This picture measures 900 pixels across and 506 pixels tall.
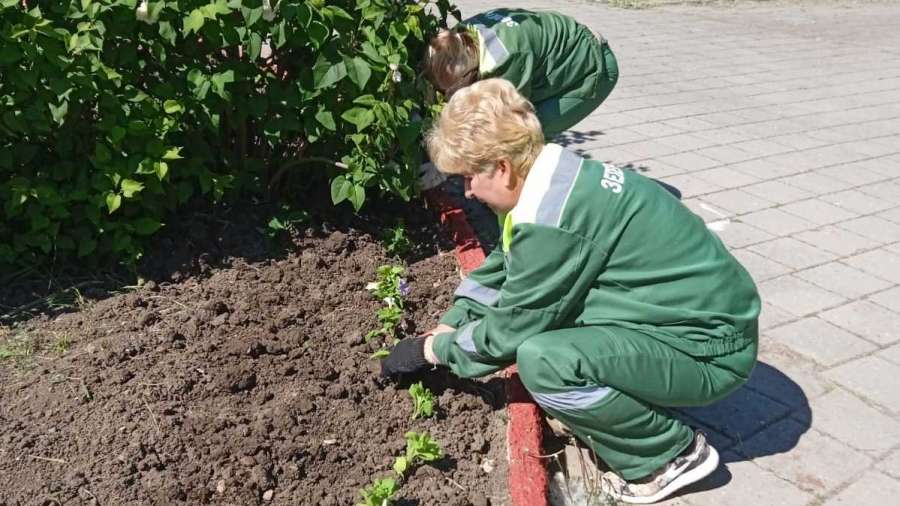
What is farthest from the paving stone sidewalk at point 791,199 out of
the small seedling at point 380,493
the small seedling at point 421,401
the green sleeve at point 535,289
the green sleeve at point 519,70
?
the green sleeve at point 519,70

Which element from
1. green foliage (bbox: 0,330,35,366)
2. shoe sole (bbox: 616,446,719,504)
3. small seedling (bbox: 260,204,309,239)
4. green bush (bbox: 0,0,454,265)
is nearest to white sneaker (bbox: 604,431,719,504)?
shoe sole (bbox: 616,446,719,504)

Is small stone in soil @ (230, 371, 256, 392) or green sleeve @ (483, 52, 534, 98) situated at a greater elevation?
green sleeve @ (483, 52, 534, 98)

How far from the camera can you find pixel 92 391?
3.15 metres

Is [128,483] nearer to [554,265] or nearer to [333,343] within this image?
[333,343]

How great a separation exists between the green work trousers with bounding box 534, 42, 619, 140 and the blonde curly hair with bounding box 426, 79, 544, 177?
199 cm

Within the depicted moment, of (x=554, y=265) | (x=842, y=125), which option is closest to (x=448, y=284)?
(x=554, y=265)

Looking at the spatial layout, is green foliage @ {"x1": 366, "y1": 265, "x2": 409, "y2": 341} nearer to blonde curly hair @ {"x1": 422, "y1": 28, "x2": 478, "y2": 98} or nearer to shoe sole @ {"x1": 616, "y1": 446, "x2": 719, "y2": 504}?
blonde curly hair @ {"x1": 422, "y1": 28, "x2": 478, "y2": 98}

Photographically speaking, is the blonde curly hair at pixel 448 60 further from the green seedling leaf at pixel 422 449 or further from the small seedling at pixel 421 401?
the green seedling leaf at pixel 422 449

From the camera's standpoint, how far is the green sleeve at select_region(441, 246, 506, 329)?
3.29m

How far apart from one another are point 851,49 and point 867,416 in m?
7.96

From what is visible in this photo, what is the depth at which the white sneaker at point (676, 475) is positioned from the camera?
296 centimetres

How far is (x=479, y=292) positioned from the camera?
3.36 meters

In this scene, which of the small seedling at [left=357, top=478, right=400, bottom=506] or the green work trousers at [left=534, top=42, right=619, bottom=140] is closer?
the small seedling at [left=357, top=478, right=400, bottom=506]

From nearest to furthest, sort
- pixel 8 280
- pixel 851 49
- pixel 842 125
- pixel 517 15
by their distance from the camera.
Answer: pixel 8 280 < pixel 517 15 < pixel 842 125 < pixel 851 49
